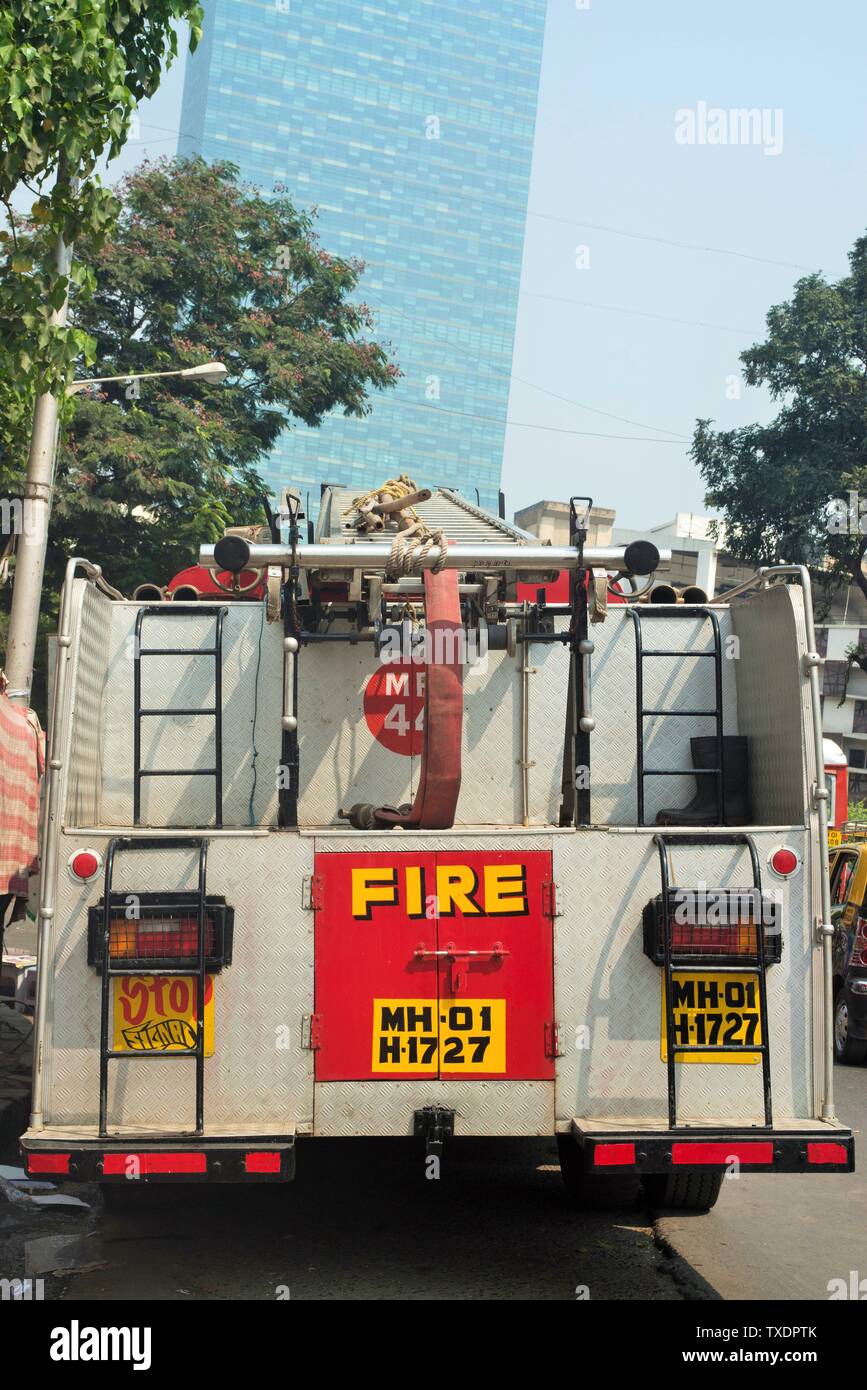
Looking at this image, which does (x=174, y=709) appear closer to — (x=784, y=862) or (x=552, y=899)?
(x=552, y=899)

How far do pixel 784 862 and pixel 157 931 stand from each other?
2451 mm

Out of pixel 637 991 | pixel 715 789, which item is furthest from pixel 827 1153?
pixel 715 789

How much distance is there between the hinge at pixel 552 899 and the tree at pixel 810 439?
29.3 m

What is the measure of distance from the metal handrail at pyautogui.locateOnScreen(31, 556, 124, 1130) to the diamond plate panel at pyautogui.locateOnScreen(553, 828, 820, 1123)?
194 centimetres

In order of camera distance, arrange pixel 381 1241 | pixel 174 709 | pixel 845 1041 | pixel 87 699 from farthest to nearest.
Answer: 1. pixel 845 1041
2. pixel 174 709
3. pixel 381 1241
4. pixel 87 699

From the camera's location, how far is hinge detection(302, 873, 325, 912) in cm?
551

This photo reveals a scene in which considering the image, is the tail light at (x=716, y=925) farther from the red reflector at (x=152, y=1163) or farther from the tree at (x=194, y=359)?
the tree at (x=194, y=359)

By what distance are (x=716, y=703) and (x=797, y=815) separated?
3.12ft

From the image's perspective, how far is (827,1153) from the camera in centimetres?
529

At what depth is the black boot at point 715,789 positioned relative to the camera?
6.61 m

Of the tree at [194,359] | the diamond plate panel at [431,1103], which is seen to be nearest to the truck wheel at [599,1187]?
the diamond plate panel at [431,1103]

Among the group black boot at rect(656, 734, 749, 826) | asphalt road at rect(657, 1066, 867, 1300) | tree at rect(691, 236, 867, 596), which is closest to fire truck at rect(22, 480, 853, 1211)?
black boot at rect(656, 734, 749, 826)

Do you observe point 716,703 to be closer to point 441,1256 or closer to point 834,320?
point 441,1256
